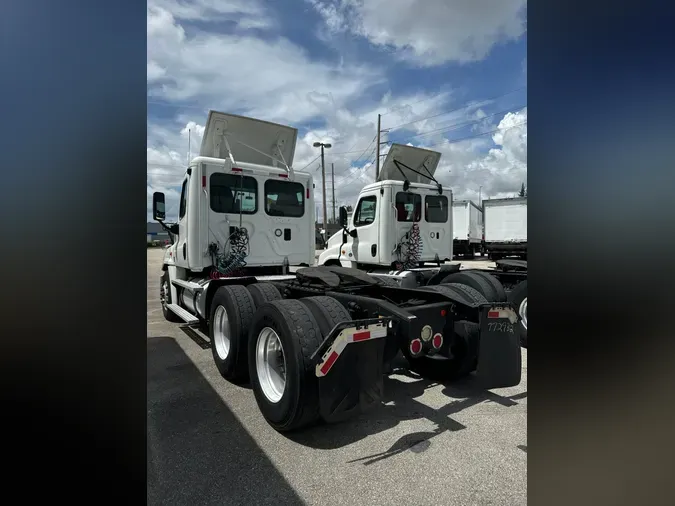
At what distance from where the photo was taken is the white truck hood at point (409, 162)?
8.65m

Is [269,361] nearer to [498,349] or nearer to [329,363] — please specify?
[329,363]

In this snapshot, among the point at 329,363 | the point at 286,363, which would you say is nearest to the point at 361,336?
Result: the point at 329,363

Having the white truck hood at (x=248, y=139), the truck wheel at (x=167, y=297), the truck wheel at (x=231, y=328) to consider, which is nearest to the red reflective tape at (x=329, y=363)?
the truck wheel at (x=231, y=328)

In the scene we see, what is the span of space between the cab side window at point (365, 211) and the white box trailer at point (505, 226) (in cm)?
1700

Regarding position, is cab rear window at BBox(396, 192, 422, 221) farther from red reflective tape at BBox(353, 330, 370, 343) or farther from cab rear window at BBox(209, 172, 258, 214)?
red reflective tape at BBox(353, 330, 370, 343)

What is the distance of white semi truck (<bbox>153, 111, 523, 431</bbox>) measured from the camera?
3219mm

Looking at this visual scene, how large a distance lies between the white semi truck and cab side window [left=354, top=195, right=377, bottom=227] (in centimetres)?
2

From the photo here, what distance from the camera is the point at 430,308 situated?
3.81 meters

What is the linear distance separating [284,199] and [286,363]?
3909 mm

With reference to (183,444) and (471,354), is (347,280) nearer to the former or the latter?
(471,354)

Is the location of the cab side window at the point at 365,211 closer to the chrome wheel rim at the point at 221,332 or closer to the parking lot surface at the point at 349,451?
the chrome wheel rim at the point at 221,332

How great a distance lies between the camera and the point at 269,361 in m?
3.97
